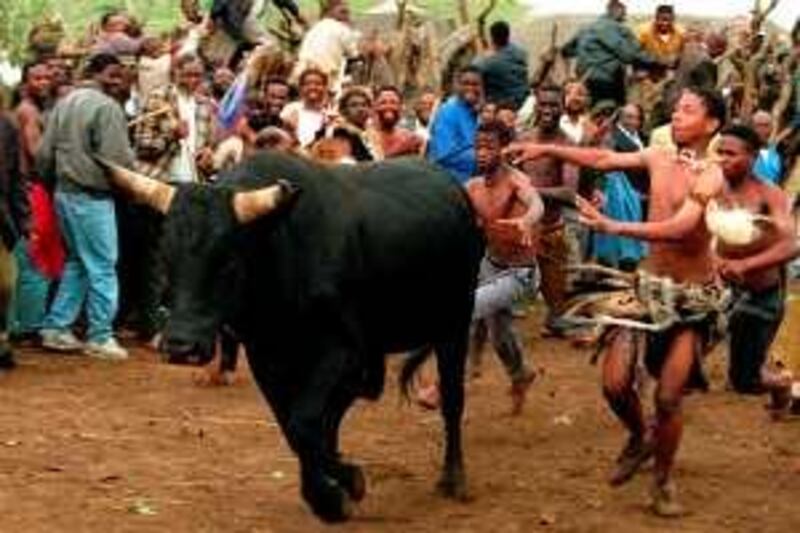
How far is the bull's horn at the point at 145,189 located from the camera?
7031 millimetres

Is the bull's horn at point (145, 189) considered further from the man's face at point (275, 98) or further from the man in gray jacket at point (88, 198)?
the man's face at point (275, 98)

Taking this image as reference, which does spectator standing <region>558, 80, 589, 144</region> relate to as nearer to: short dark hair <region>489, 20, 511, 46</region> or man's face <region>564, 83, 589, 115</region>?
man's face <region>564, 83, 589, 115</region>

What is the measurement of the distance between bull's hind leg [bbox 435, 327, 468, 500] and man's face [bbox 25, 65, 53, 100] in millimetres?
4442

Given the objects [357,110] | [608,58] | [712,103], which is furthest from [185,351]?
[608,58]

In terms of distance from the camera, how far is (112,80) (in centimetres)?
1152

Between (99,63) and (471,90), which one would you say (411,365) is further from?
(471,90)

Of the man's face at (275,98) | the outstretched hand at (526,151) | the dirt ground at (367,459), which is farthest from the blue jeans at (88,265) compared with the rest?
the outstretched hand at (526,151)

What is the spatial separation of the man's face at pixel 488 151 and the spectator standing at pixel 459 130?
7.64 ft

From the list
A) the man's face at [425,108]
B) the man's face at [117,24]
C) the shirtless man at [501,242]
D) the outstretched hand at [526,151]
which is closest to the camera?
the outstretched hand at [526,151]

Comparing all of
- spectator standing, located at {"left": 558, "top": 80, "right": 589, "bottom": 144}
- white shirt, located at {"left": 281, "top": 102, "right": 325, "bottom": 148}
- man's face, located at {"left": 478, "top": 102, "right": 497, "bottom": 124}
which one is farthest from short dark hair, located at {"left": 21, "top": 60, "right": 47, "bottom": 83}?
spectator standing, located at {"left": 558, "top": 80, "right": 589, "bottom": 144}

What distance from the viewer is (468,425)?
1009 cm

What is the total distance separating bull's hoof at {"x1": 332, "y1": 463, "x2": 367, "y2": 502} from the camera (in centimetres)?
742

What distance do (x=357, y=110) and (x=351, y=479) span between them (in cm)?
459

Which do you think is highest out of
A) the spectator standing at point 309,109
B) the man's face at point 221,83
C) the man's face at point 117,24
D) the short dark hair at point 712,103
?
the short dark hair at point 712,103
